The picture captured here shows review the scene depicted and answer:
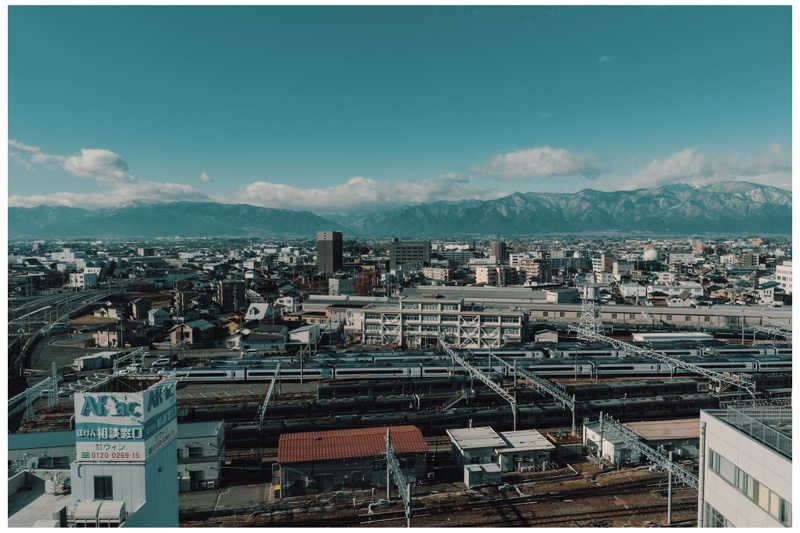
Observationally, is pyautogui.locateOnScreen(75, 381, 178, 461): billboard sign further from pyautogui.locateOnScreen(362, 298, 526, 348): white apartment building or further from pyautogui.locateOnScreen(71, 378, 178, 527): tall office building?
pyautogui.locateOnScreen(362, 298, 526, 348): white apartment building

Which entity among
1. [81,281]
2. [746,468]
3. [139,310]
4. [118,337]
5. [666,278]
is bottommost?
[118,337]

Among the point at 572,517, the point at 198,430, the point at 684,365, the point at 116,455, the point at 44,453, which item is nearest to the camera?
the point at 116,455

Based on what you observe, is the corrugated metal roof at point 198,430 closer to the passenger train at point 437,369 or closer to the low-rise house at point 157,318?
the passenger train at point 437,369

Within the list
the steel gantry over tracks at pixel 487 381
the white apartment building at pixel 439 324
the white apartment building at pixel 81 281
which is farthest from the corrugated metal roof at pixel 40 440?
the white apartment building at pixel 81 281

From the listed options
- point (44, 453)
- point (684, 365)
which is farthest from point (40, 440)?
point (684, 365)

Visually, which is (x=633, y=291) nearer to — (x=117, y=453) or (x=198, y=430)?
(x=198, y=430)

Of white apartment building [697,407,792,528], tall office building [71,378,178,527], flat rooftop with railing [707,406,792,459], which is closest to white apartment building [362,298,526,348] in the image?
white apartment building [697,407,792,528]

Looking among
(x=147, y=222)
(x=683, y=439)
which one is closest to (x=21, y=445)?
(x=683, y=439)
